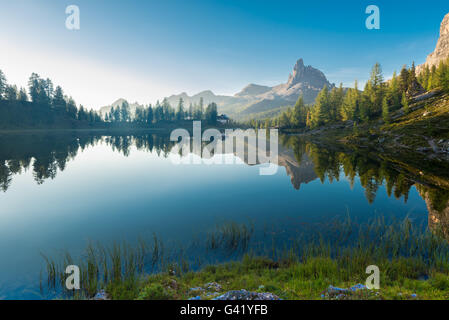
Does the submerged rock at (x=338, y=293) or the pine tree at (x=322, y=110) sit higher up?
the pine tree at (x=322, y=110)

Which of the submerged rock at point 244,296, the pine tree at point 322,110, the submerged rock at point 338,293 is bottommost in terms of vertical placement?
the submerged rock at point 338,293

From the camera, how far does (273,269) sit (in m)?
10.1

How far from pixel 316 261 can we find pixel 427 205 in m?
17.9

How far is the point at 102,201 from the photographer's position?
2097 cm

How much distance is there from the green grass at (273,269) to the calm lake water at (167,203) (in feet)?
6.87

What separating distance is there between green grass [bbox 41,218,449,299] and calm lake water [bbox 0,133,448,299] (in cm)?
209

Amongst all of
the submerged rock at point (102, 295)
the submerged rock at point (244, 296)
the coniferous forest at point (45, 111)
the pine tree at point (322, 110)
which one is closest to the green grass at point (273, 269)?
the submerged rock at point (102, 295)

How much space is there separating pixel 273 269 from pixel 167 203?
13952 mm

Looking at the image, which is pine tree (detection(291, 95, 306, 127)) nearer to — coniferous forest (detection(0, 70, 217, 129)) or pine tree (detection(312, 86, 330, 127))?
pine tree (detection(312, 86, 330, 127))

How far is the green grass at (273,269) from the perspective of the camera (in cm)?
781

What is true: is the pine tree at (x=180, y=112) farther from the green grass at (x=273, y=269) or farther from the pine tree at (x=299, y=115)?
the green grass at (x=273, y=269)

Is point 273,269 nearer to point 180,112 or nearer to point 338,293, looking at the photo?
point 338,293
